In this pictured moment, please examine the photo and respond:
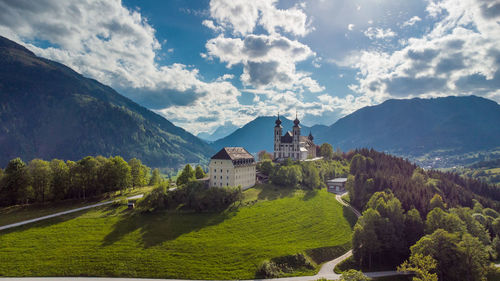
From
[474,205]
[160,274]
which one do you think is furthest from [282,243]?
[474,205]

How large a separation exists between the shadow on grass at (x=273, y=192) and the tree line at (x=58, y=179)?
46.6m

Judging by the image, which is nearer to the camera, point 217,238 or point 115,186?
point 217,238

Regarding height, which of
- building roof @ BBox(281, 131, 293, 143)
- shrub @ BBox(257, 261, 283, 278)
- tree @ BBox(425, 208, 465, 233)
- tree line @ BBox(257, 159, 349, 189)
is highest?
building roof @ BBox(281, 131, 293, 143)

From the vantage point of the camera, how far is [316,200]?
90.2 metres

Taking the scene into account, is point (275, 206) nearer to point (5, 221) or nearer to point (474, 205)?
point (5, 221)

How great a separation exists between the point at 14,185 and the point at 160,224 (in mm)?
44704

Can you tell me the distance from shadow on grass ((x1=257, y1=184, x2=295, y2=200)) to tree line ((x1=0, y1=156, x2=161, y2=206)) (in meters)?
46.6

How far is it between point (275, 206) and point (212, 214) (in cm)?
2051

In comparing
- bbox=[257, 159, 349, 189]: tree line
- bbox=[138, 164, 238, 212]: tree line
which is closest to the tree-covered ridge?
bbox=[257, 159, 349, 189]: tree line

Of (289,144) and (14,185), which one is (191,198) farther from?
(289,144)

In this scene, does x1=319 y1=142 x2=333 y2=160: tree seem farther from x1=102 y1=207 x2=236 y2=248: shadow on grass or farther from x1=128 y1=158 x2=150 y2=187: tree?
x1=128 y1=158 x2=150 y2=187: tree

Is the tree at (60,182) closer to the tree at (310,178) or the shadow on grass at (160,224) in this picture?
the shadow on grass at (160,224)

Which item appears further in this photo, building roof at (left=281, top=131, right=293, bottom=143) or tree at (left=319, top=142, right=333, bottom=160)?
tree at (left=319, top=142, right=333, bottom=160)

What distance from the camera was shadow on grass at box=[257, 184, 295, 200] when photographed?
283 ft
